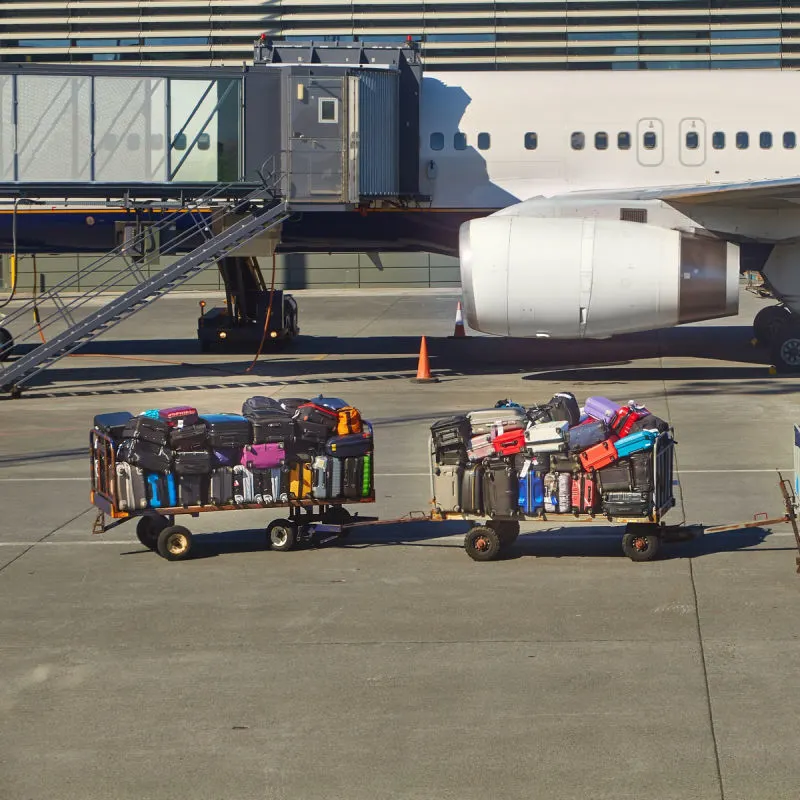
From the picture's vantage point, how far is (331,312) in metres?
37.8

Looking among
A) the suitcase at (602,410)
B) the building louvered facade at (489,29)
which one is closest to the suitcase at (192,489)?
the suitcase at (602,410)

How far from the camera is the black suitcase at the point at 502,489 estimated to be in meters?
11.2

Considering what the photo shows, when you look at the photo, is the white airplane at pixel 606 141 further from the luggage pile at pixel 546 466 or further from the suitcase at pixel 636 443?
the suitcase at pixel 636 443

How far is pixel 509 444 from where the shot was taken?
36.7 feet

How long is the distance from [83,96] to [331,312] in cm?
1550

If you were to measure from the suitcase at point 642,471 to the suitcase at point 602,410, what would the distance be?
18.7 inches

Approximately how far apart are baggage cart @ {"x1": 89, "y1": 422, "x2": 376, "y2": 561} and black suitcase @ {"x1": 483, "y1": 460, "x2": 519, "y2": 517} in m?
1.08

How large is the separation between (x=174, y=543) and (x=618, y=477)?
12.4ft

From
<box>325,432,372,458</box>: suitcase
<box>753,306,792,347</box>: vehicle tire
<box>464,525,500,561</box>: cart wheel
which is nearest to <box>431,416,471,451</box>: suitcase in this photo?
<box>325,432,372,458</box>: suitcase

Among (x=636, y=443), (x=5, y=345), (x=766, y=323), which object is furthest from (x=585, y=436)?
(x=766, y=323)

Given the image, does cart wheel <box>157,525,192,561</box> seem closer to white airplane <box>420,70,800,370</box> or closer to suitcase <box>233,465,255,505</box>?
suitcase <box>233,465,255,505</box>

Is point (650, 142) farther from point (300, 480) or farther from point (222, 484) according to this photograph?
point (222, 484)

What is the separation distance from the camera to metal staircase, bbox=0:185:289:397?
21188mm

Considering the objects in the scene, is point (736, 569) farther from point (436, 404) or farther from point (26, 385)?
point (26, 385)
